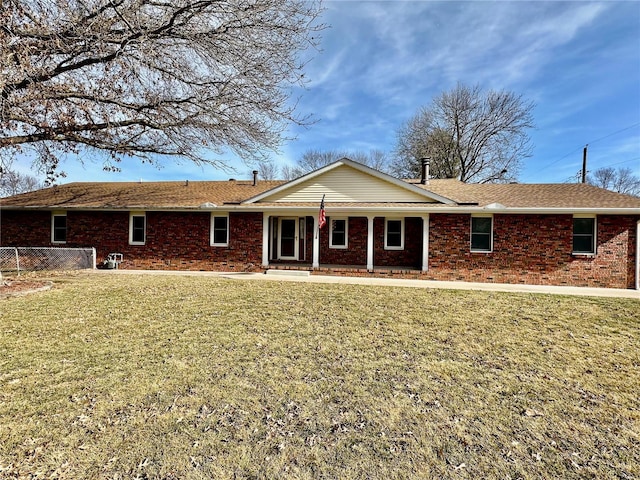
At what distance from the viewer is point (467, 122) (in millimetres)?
28891

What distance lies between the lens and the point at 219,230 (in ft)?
43.1

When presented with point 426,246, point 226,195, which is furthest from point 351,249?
point 226,195

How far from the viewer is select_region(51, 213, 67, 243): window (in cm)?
1414

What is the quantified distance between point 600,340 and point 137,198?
51.5 feet

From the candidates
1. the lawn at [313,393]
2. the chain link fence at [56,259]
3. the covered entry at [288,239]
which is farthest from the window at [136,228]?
the lawn at [313,393]

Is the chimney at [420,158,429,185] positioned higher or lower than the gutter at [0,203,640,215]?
higher

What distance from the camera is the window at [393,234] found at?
44.0 feet

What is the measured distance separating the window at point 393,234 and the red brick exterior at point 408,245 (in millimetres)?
189

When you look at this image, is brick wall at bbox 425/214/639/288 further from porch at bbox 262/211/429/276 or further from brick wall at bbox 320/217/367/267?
brick wall at bbox 320/217/367/267

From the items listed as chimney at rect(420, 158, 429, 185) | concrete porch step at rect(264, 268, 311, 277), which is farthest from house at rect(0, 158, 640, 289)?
concrete porch step at rect(264, 268, 311, 277)

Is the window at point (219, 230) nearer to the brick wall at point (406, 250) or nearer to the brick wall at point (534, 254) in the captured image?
the brick wall at point (406, 250)

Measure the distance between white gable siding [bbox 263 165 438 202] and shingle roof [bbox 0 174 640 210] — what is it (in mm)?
378

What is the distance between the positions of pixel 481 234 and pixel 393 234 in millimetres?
3295

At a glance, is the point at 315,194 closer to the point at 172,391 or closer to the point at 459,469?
the point at 172,391
